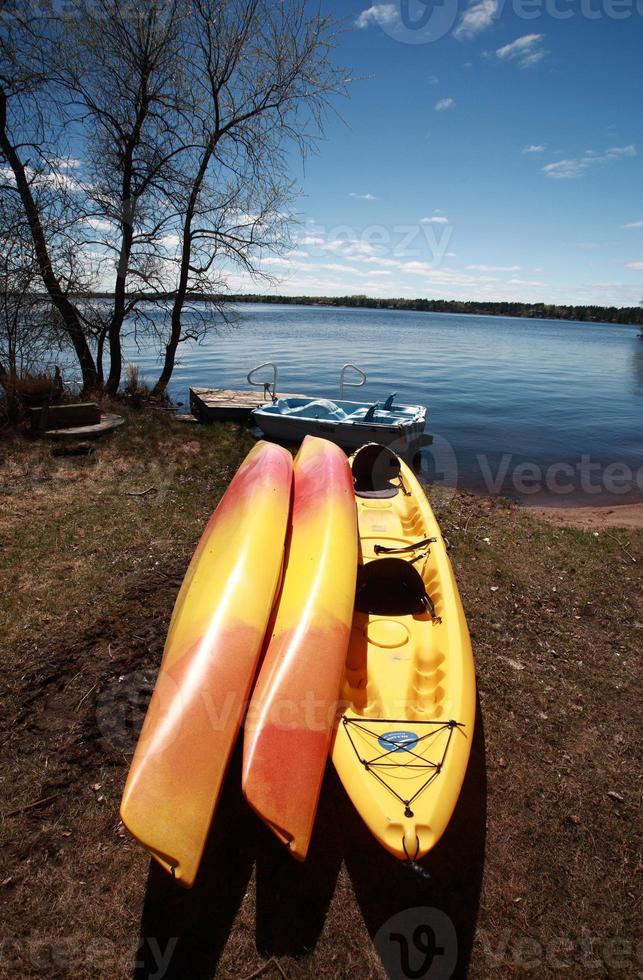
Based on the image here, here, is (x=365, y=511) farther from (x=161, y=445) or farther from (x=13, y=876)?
(x=161, y=445)

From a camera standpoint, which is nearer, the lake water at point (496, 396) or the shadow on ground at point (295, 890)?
the shadow on ground at point (295, 890)

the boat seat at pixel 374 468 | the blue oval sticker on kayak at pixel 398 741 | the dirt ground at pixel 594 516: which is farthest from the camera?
the dirt ground at pixel 594 516

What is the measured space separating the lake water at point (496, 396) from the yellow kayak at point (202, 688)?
7.60m

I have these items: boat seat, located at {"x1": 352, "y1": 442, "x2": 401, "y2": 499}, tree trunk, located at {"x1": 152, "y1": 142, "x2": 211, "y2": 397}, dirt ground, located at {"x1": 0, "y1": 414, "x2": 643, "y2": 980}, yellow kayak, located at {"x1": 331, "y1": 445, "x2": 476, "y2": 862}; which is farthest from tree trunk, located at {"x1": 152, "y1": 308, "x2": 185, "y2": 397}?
yellow kayak, located at {"x1": 331, "y1": 445, "x2": 476, "y2": 862}

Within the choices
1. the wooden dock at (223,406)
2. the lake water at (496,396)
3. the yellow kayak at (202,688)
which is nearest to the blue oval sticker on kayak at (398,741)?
the yellow kayak at (202,688)

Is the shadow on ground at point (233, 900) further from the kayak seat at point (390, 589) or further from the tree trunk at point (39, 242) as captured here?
the tree trunk at point (39, 242)

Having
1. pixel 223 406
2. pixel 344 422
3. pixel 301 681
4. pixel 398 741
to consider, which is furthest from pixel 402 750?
pixel 223 406

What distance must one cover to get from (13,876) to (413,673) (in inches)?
111

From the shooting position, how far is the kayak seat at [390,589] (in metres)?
4.61

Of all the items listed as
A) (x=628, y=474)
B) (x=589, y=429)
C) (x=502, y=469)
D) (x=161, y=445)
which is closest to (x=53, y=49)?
(x=161, y=445)

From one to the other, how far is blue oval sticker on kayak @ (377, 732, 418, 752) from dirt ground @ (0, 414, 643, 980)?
0.63 meters

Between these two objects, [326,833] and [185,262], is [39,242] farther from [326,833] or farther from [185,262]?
[326,833]

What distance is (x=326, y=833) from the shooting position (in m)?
3.24

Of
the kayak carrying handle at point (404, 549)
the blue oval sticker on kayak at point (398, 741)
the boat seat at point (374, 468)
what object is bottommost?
the blue oval sticker on kayak at point (398, 741)
